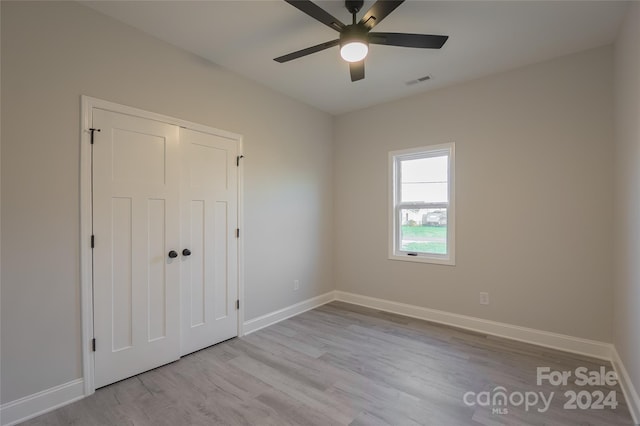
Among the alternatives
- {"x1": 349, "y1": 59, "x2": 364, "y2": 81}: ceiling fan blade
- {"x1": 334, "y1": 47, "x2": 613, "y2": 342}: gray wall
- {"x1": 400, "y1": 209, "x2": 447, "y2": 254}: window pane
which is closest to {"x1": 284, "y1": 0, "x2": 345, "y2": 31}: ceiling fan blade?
{"x1": 349, "y1": 59, "x2": 364, "y2": 81}: ceiling fan blade

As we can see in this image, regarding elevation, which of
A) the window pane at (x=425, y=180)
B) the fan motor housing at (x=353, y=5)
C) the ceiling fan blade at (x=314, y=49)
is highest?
the fan motor housing at (x=353, y=5)

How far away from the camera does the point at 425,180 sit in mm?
3885

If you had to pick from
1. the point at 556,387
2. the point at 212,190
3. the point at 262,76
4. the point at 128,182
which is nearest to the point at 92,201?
the point at 128,182

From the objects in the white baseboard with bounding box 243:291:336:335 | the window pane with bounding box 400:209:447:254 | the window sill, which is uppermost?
the window pane with bounding box 400:209:447:254

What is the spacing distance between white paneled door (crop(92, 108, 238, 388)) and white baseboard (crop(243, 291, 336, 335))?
263 mm

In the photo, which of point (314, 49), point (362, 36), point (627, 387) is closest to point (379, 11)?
point (362, 36)

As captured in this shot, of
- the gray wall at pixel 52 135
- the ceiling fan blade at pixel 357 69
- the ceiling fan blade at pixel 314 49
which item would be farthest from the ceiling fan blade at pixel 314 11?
the gray wall at pixel 52 135

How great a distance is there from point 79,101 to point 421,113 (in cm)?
352

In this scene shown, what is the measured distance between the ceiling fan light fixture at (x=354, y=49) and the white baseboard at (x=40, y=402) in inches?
123

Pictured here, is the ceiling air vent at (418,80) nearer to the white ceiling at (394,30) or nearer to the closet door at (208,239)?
the white ceiling at (394,30)

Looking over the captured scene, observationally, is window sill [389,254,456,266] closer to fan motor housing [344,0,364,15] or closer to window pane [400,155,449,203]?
window pane [400,155,449,203]

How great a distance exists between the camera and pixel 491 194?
3.31 metres

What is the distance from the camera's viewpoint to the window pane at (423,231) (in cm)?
374

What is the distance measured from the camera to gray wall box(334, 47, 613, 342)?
9.07 feet
